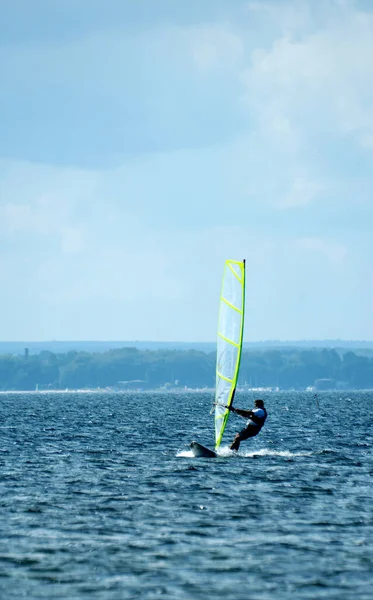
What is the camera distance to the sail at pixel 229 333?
125 ft

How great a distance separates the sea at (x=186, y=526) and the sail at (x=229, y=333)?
2.67 m

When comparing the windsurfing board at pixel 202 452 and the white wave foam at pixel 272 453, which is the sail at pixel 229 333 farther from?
the white wave foam at pixel 272 453

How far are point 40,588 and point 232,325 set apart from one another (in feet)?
66.5

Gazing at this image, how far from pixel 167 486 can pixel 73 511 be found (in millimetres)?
5497

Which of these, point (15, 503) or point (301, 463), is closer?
point (15, 503)

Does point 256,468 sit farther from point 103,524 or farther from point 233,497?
point 103,524

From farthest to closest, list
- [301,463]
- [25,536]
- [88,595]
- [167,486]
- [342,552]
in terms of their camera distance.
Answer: [301,463], [167,486], [25,536], [342,552], [88,595]

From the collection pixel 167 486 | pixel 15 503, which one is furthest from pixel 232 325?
pixel 15 503

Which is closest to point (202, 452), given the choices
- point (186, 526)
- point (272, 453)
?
point (272, 453)

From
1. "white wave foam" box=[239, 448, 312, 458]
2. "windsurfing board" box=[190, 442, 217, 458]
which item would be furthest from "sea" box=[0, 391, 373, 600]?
"windsurfing board" box=[190, 442, 217, 458]

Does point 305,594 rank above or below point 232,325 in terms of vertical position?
below

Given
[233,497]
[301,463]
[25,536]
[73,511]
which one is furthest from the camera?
[301,463]

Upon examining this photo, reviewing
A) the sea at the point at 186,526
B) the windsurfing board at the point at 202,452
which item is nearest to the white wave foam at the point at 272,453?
the sea at the point at 186,526

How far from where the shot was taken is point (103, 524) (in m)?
25.6
